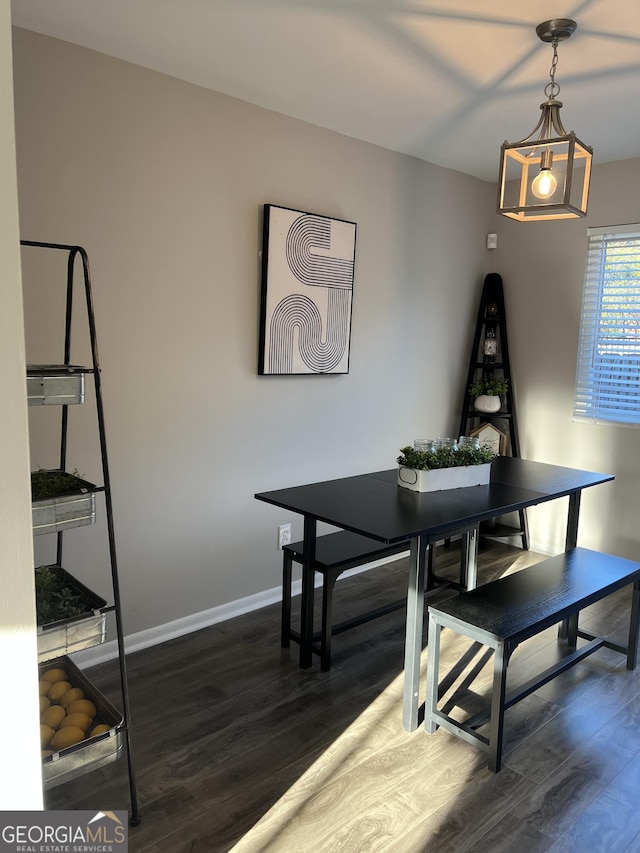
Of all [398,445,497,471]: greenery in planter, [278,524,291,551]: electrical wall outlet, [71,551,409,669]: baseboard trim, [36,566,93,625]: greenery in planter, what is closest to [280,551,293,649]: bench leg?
[71,551,409,669]: baseboard trim

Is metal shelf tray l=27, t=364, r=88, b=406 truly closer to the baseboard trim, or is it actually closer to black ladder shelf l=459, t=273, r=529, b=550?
the baseboard trim

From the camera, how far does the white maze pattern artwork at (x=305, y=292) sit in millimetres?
3232

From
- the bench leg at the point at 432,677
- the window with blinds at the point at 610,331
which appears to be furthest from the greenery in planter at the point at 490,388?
the bench leg at the point at 432,677

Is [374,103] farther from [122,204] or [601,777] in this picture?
[601,777]

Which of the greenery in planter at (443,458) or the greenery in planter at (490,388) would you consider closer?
the greenery in planter at (443,458)

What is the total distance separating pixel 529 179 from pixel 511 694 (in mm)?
1850

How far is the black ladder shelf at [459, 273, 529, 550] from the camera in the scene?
4453 millimetres

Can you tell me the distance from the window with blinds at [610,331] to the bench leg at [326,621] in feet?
7.54

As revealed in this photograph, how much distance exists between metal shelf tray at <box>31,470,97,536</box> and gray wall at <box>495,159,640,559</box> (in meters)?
3.32

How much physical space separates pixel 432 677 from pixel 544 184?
1.73m

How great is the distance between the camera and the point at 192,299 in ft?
9.71

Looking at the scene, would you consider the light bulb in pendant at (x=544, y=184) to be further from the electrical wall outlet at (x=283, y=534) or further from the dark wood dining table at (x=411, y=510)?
the electrical wall outlet at (x=283, y=534)

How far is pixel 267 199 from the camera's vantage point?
3.20 metres

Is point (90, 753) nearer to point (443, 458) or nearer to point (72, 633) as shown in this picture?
point (72, 633)
